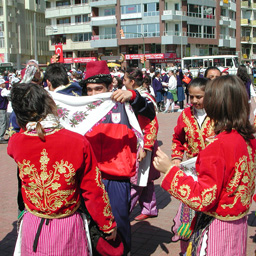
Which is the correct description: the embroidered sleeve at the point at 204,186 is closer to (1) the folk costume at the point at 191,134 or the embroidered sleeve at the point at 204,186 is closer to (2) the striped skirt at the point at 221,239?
(2) the striped skirt at the point at 221,239

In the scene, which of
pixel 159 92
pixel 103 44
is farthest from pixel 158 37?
pixel 159 92

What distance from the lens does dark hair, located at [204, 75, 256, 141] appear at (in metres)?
2.49

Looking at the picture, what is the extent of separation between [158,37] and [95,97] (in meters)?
56.1

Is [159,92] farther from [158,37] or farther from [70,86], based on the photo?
[158,37]

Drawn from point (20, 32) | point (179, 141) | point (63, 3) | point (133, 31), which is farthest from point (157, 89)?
point (20, 32)

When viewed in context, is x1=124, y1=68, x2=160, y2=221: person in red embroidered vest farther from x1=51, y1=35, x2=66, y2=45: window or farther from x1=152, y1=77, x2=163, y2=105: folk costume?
x1=51, y1=35, x2=66, y2=45: window

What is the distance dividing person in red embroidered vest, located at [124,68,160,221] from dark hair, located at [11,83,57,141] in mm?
1946

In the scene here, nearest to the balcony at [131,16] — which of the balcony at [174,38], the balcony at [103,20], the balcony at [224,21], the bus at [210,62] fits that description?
the balcony at [103,20]

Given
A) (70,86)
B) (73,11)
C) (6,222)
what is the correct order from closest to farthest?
1. (70,86)
2. (6,222)
3. (73,11)

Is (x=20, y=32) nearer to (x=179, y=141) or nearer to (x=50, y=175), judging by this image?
(x=179, y=141)

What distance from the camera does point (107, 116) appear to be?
11.8ft

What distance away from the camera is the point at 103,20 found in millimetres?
61906

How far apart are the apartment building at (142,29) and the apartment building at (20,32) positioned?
11.3ft

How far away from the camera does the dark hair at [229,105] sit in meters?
2.49
